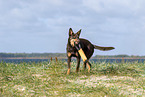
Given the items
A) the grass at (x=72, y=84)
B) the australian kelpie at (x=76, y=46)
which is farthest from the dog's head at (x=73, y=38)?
the grass at (x=72, y=84)

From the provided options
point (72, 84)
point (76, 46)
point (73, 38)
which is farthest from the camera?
point (76, 46)

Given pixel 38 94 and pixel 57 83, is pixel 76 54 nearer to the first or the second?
pixel 57 83

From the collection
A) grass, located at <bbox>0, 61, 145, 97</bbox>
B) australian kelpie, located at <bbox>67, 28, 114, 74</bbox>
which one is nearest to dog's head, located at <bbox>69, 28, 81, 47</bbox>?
australian kelpie, located at <bbox>67, 28, 114, 74</bbox>

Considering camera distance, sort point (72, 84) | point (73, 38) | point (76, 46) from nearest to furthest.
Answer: point (72, 84) < point (73, 38) < point (76, 46)

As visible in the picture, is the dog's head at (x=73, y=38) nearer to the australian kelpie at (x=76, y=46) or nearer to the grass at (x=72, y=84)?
the australian kelpie at (x=76, y=46)

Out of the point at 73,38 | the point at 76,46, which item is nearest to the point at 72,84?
the point at 76,46

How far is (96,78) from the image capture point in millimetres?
8750

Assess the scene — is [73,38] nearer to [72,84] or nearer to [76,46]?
[76,46]

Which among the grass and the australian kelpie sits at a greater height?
the australian kelpie

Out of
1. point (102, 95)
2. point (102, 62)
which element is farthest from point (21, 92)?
point (102, 62)

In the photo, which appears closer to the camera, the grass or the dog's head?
the grass

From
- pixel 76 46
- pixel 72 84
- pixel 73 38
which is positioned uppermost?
pixel 73 38

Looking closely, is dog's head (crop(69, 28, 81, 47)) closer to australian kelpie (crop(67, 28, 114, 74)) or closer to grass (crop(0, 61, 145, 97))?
australian kelpie (crop(67, 28, 114, 74))

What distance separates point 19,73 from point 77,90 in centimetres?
389
